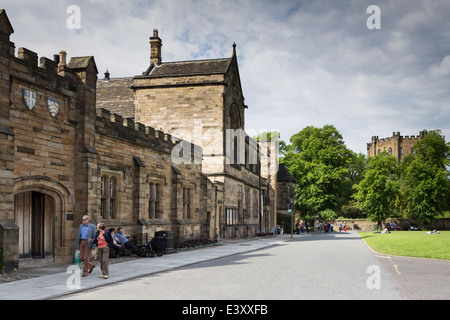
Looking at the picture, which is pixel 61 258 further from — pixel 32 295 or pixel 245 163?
pixel 245 163

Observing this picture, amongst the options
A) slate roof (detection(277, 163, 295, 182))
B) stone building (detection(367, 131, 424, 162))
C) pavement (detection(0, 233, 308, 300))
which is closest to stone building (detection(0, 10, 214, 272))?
pavement (detection(0, 233, 308, 300))

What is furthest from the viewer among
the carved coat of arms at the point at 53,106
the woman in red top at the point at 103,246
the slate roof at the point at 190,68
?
the slate roof at the point at 190,68

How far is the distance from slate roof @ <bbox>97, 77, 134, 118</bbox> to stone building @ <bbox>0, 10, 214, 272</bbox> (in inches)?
540

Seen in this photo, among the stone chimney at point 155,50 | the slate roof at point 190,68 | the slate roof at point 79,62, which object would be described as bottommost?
the slate roof at point 79,62

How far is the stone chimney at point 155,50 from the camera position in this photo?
3950cm

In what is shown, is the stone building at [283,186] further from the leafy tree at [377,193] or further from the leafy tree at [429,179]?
the leafy tree at [429,179]

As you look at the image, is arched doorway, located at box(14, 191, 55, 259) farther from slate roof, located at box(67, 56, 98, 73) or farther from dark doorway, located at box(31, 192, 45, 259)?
slate roof, located at box(67, 56, 98, 73)

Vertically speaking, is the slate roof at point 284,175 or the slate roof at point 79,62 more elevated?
the slate roof at point 79,62

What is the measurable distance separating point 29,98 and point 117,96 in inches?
945

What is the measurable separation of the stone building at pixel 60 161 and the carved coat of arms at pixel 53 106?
4 cm

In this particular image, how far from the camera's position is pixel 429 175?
66.1 m

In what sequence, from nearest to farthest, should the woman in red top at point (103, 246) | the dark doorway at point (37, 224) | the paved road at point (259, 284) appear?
1. the paved road at point (259, 284)
2. the woman in red top at point (103, 246)
3. the dark doorway at point (37, 224)

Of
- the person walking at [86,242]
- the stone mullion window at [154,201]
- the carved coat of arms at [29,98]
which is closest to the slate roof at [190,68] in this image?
the stone mullion window at [154,201]

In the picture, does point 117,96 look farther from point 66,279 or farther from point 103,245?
point 66,279
